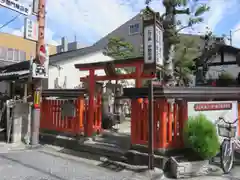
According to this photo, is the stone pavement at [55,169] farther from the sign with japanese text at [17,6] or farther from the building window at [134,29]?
the building window at [134,29]

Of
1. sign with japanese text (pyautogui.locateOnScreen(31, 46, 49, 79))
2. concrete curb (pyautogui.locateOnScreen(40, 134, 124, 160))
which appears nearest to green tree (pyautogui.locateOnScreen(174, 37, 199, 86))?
concrete curb (pyautogui.locateOnScreen(40, 134, 124, 160))

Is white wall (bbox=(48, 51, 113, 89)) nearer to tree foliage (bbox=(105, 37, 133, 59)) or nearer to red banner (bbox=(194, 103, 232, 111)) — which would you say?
tree foliage (bbox=(105, 37, 133, 59))

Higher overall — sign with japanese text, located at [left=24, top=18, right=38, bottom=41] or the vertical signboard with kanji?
sign with japanese text, located at [left=24, top=18, right=38, bottom=41]

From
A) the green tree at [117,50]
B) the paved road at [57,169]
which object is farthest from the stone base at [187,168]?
the green tree at [117,50]

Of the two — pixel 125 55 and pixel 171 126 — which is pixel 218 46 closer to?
→ pixel 125 55

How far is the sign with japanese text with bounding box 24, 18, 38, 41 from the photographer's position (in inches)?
331

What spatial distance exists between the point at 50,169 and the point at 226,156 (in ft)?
14.2

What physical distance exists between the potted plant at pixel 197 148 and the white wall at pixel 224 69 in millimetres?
20052

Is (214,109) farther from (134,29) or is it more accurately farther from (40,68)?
(134,29)

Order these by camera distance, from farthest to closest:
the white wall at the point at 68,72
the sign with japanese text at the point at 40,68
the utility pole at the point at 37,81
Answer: the white wall at the point at 68,72 < the utility pole at the point at 37,81 < the sign with japanese text at the point at 40,68

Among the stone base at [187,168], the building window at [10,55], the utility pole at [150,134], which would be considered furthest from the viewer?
the building window at [10,55]

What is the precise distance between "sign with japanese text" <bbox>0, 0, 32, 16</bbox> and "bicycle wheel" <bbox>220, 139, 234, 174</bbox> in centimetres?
709

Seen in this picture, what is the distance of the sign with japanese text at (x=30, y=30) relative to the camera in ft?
27.6

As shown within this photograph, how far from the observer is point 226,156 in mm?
6207
